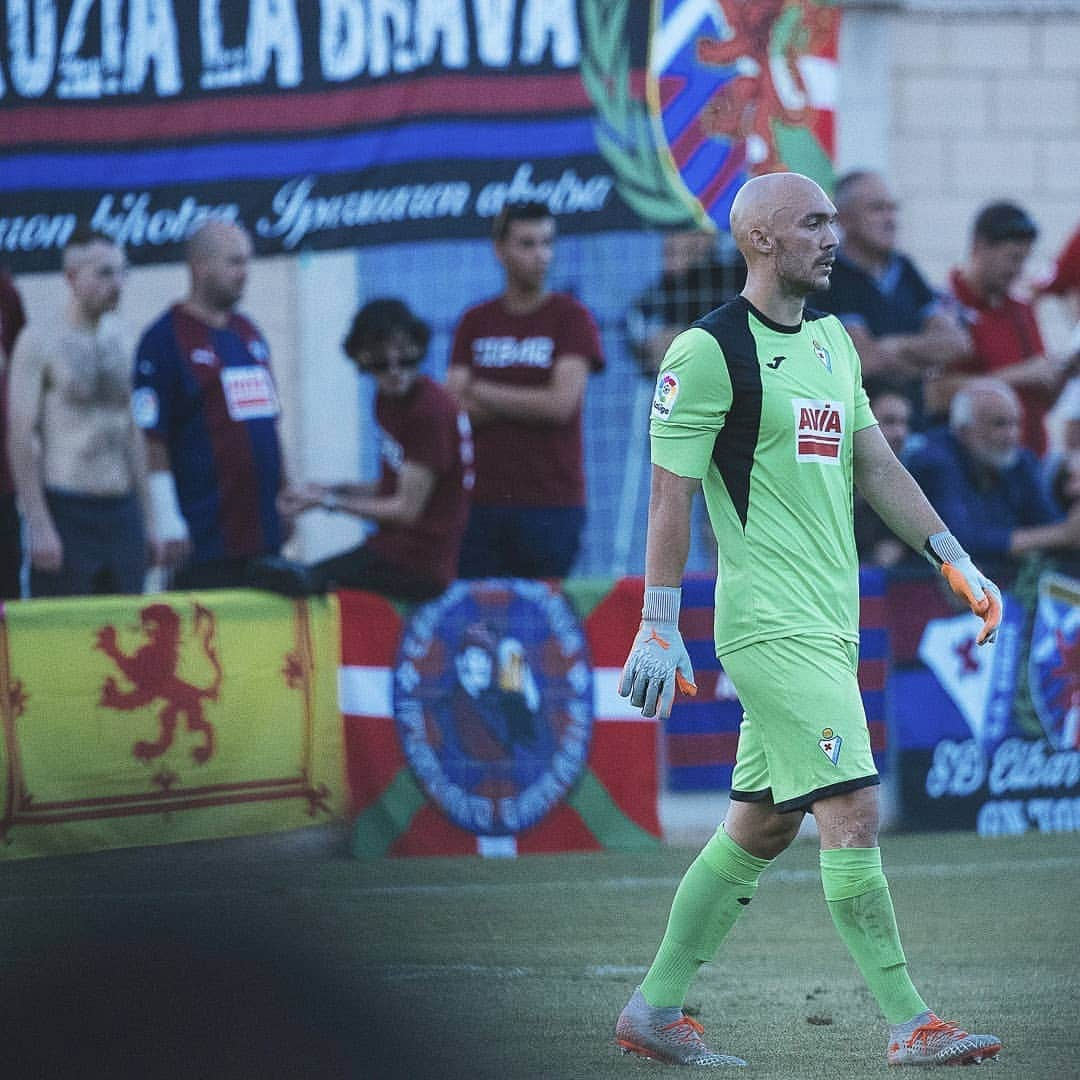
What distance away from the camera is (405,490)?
25.8ft

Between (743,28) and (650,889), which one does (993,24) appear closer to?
(743,28)

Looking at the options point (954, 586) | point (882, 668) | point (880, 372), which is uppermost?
point (880, 372)

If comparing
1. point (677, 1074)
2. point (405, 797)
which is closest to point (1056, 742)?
point (405, 797)

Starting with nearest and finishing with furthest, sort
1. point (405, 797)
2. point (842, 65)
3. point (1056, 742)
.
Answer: point (405, 797) < point (1056, 742) < point (842, 65)

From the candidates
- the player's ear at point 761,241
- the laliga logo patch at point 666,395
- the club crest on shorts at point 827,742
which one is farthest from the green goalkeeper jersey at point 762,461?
the club crest on shorts at point 827,742

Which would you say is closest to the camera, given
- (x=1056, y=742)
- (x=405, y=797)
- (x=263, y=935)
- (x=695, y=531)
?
(x=263, y=935)

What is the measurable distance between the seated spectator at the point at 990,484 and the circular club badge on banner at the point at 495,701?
169cm

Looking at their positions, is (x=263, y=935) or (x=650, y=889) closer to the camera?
(x=263, y=935)

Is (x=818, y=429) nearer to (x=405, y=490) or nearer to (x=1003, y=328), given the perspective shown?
(x=405, y=490)

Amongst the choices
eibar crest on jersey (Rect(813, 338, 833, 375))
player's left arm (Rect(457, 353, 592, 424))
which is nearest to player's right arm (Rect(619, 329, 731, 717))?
Result: eibar crest on jersey (Rect(813, 338, 833, 375))

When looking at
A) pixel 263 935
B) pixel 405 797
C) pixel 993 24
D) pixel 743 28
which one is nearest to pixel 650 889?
pixel 405 797

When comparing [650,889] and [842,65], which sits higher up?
[842,65]

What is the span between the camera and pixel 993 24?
38.8 ft

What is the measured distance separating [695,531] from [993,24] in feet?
13.3
